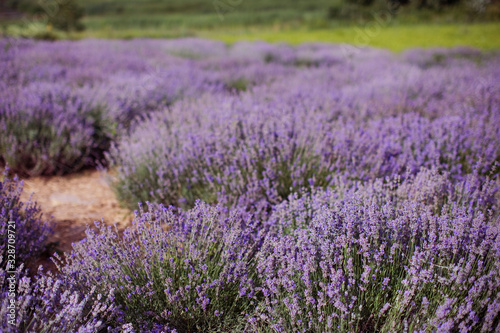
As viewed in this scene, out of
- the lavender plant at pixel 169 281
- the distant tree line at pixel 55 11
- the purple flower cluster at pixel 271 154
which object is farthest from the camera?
the distant tree line at pixel 55 11

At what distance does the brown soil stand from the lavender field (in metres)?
0.14

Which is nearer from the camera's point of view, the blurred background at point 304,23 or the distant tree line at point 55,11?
the blurred background at point 304,23

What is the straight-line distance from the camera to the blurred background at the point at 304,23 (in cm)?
1255

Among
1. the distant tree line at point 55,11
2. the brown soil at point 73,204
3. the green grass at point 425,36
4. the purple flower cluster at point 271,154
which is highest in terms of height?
→ the distant tree line at point 55,11

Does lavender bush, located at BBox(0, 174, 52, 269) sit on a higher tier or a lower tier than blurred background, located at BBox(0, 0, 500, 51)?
lower

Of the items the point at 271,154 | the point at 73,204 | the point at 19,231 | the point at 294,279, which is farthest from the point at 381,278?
the point at 73,204

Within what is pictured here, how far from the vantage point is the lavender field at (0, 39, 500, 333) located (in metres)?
1.49

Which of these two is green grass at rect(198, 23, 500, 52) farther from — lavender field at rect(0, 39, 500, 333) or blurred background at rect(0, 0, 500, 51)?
lavender field at rect(0, 39, 500, 333)

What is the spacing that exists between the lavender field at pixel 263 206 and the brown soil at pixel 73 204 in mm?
143

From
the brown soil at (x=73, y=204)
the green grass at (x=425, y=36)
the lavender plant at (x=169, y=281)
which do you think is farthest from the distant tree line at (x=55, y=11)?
the lavender plant at (x=169, y=281)

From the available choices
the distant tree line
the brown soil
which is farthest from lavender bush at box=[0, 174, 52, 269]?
the distant tree line

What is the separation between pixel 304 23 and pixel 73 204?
21589mm

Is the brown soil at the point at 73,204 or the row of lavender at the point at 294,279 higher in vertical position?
the row of lavender at the point at 294,279

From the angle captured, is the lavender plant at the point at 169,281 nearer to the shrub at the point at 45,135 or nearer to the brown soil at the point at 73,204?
the brown soil at the point at 73,204
